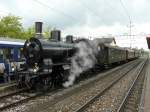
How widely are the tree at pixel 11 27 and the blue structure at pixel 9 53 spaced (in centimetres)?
2683

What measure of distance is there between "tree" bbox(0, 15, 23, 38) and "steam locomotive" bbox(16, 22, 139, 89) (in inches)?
1105

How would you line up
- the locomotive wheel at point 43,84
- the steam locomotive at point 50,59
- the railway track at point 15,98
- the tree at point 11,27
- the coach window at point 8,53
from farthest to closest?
the tree at point 11,27 → the coach window at point 8,53 → the locomotive wheel at point 43,84 → the steam locomotive at point 50,59 → the railway track at point 15,98

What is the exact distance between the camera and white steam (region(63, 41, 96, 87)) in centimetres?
2142

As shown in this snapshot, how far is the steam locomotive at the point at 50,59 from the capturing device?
1733 centimetres

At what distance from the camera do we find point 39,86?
700 inches

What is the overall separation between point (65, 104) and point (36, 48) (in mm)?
4740

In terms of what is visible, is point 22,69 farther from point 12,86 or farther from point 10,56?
point 10,56

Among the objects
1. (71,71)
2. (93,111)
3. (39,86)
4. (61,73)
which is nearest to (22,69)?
(39,86)

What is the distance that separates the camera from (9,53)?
22578mm

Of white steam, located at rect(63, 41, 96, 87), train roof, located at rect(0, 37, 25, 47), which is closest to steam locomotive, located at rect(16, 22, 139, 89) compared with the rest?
white steam, located at rect(63, 41, 96, 87)

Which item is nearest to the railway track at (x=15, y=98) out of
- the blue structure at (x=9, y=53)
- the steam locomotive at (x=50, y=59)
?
the steam locomotive at (x=50, y=59)

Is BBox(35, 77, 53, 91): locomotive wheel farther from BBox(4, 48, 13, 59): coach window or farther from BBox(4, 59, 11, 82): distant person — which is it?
BBox(4, 48, 13, 59): coach window

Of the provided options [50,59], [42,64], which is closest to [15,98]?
[42,64]

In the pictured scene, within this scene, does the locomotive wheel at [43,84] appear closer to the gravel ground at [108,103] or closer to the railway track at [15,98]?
the railway track at [15,98]
